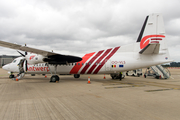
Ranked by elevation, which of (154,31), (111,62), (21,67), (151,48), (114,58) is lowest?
(21,67)

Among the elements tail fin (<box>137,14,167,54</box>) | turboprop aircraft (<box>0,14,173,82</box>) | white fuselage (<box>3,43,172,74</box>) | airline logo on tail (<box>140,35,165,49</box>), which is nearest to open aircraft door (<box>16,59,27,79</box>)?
turboprop aircraft (<box>0,14,173,82</box>)

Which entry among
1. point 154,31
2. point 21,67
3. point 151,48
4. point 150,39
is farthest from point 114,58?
point 21,67

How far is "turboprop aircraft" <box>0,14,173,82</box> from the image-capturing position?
12.5 m

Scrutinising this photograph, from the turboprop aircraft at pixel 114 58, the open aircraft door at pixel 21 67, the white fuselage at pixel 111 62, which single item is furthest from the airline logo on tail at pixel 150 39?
the open aircraft door at pixel 21 67

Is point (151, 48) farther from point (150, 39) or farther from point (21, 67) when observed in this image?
point (21, 67)

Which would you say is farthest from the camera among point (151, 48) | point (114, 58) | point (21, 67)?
point (21, 67)

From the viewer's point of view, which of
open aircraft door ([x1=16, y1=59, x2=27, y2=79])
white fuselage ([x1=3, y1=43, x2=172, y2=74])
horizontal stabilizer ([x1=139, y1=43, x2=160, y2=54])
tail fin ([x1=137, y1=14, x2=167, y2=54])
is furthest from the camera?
open aircraft door ([x1=16, y1=59, x2=27, y2=79])

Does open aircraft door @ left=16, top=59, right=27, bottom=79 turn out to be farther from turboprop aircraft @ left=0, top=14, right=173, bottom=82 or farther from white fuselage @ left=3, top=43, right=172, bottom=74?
white fuselage @ left=3, top=43, right=172, bottom=74

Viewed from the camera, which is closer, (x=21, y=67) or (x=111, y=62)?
(x=111, y=62)

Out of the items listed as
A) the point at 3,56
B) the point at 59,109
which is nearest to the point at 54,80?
the point at 59,109

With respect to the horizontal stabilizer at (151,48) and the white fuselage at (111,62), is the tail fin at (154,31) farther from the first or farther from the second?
the white fuselage at (111,62)

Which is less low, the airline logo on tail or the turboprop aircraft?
the airline logo on tail

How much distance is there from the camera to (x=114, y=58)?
13625mm

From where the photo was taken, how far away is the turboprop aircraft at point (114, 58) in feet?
40.9
